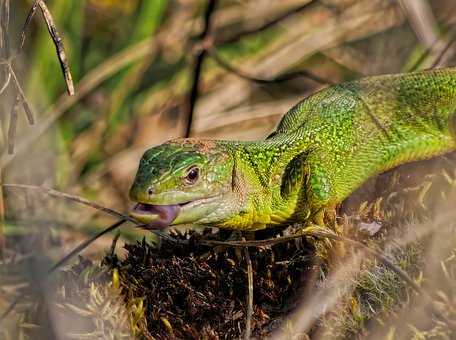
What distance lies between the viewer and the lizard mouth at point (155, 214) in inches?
109

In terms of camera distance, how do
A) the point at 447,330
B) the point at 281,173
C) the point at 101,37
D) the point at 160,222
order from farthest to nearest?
the point at 101,37
the point at 281,173
the point at 160,222
the point at 447,330

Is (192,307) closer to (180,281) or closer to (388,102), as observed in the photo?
(180,281)

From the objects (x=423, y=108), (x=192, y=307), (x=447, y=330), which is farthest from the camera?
(x=423, y=108)

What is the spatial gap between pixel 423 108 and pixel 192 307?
1528mm

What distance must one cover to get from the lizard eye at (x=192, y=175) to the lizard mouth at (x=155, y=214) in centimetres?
10

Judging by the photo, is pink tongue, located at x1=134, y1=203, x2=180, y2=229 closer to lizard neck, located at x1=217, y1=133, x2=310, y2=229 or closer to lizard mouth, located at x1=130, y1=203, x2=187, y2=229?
lizard mouth, located at x1=130, y1=203, x2=187, y2=229

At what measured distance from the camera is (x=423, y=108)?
3451 mm

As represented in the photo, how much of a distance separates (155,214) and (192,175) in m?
0.25

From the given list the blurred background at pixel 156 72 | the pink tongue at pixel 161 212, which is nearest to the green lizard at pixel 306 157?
the pink tongue at pixel 161 212

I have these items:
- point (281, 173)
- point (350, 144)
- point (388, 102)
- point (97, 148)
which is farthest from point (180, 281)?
point (97, 148)

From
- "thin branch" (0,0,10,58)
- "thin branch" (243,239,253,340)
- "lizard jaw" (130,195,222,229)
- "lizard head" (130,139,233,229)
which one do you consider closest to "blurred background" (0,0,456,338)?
"thin branch" (0,0,10,58)

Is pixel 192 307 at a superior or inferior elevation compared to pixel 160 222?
inferior

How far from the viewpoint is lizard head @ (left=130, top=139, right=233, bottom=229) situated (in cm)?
282

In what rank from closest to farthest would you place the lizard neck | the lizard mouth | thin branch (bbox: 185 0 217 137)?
the lizard mouth
the lizard neck
thin branch (bbox: 185 0 217 137)
